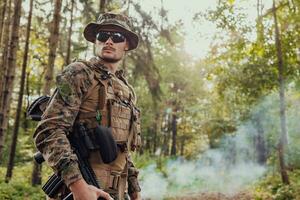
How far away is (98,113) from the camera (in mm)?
2627

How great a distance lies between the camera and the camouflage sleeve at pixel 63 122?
233 cm

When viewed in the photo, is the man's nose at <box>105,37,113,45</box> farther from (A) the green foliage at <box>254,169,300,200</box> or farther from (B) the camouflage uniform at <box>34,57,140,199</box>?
(A) the green foliage at <box>254,169,300,200</box>

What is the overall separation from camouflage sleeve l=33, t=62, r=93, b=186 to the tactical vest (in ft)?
0.26

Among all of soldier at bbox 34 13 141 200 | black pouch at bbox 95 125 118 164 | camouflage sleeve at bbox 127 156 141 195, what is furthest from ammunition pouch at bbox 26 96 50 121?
camouflage sleeve at bbox 127 156 141 195

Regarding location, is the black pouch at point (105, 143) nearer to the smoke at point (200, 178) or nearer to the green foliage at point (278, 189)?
the green foliage at point (278, 189)

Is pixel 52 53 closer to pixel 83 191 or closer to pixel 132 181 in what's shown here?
pixel 132 181

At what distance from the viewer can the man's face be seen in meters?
2.89

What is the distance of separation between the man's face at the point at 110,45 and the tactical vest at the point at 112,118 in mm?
127

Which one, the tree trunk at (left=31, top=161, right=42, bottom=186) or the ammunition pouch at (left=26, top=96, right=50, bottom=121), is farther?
the tree trunk at (left=31, top=161, right=42, bottom=186)

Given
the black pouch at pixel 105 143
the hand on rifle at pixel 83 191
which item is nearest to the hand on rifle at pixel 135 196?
the black pouch at pixel 105 143

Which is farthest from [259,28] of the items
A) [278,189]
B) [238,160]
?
[238,160]

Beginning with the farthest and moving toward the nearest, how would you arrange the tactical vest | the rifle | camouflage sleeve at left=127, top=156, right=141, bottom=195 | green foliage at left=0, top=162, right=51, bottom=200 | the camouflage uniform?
green foliage at left=0, top=162, right=51, bottom=200 → camouflage sleeve at left=127, top=156, right=141, bottom=195 → the tactical vest → the rifle → the camouflage uniform

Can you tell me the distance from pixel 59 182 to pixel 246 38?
1277 centimetres

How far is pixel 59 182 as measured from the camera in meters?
2.58
